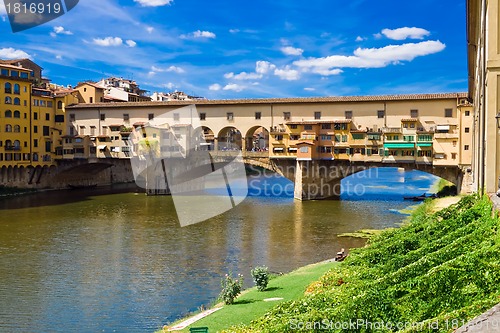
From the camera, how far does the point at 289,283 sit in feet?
60.3

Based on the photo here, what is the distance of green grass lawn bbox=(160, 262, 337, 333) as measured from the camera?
559 inches

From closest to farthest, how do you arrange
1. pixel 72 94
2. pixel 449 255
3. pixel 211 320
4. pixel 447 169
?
pixel 449 255 < pixel 211 320 < pixel 447 169 < pixel 72 94

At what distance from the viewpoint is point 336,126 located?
50.7 m

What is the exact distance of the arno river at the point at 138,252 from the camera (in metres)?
17.7

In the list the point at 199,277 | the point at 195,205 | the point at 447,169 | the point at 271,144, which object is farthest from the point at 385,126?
the point at 199,277

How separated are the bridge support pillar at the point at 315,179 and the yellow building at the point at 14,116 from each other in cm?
3465

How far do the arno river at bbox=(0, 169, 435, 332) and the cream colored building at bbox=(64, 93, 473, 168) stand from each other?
223 inches

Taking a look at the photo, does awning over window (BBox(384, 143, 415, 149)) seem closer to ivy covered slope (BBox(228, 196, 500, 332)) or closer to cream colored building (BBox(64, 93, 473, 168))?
cream colored building (BBox(64, 93, 473, 168))

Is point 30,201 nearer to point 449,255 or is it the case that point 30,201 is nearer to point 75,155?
point 75,155

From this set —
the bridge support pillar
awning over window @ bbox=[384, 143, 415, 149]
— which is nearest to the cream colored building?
awning over window @ bbox=[384, 143, 415, 149]

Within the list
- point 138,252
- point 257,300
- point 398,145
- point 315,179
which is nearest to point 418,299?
point 257,300

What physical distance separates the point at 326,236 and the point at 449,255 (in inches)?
799

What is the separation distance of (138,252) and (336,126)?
97.4ft

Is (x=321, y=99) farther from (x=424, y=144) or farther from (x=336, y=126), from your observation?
(x=424, y=144)
